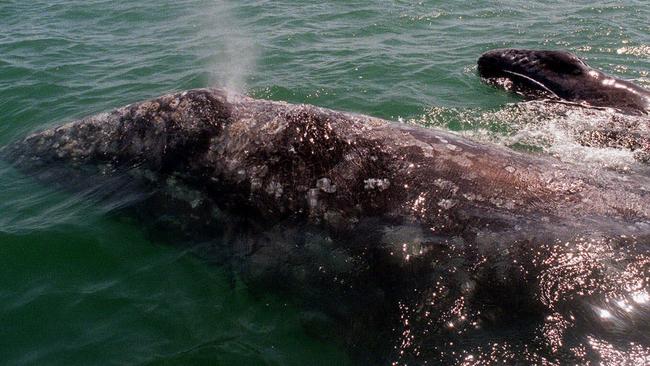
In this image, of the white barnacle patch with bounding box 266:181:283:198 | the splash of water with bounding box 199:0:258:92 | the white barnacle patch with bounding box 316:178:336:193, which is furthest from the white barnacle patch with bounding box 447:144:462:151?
the splash of water with bounding box 199:0:258:92

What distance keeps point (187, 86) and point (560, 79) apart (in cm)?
676

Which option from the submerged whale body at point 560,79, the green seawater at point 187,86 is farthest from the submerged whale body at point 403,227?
the submerged whale body at point 560,79

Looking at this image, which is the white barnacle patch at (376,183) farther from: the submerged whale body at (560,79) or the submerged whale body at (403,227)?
Answer: the submerged whale body at (560,79)

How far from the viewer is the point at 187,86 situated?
1083 cm

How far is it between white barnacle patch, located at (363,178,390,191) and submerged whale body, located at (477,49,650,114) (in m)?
5.89

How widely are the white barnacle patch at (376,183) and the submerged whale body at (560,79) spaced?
5.89m

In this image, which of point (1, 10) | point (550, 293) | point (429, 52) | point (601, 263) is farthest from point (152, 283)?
point (1, 10)

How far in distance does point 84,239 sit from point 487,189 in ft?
13.2

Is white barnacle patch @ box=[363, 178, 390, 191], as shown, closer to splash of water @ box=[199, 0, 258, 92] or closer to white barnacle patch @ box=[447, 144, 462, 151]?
white barnacle patch @ box=[447, 144, 462, 151]

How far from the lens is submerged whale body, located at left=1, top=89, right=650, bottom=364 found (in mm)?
3957

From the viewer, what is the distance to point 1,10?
1655 centimetres

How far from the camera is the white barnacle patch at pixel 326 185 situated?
476cm

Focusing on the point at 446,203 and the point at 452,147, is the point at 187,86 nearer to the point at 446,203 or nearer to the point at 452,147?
the point at 452,147

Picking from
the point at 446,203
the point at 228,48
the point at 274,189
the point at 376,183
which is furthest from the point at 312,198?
the point at 228,48
